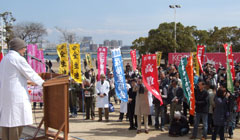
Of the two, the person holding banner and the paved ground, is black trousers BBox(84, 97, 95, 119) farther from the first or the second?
the person holding banner

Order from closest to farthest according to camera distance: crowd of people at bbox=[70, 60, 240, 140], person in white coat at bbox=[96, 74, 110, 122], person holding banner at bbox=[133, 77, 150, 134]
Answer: crowd of people at bbox=[70, 60, 240, 140]
person holding banner at bbox=[133, 77, 150, 134]
person in white coat at bbox=[96, 74, 110, 122]

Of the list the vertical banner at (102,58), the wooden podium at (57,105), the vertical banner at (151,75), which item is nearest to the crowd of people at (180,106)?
the vertical banner at (151,75)

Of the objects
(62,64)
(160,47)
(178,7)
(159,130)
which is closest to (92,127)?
(159,130)

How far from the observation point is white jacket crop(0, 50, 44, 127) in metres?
3.53

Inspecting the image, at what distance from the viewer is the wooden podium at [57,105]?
14.4 ft

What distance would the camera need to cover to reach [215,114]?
6320 mm

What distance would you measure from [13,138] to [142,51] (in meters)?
29.0

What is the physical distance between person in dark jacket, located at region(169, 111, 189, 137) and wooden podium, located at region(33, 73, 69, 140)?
159 inches

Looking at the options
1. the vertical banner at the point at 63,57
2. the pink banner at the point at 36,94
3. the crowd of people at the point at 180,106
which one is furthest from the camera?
the vertical banner at the point at 63,57

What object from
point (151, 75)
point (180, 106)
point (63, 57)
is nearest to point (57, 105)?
point (151, 75)

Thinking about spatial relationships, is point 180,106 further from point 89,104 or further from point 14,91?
point 14,91

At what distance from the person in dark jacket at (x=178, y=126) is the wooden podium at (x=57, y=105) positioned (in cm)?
405

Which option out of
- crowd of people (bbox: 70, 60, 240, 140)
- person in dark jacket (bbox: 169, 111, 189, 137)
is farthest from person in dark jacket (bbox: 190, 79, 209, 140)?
person in dark jacket (bbox: 169, 111, 189, 137)

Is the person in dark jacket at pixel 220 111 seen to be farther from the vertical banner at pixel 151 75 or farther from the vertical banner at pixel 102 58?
the vertical banner at pixel 102 58
